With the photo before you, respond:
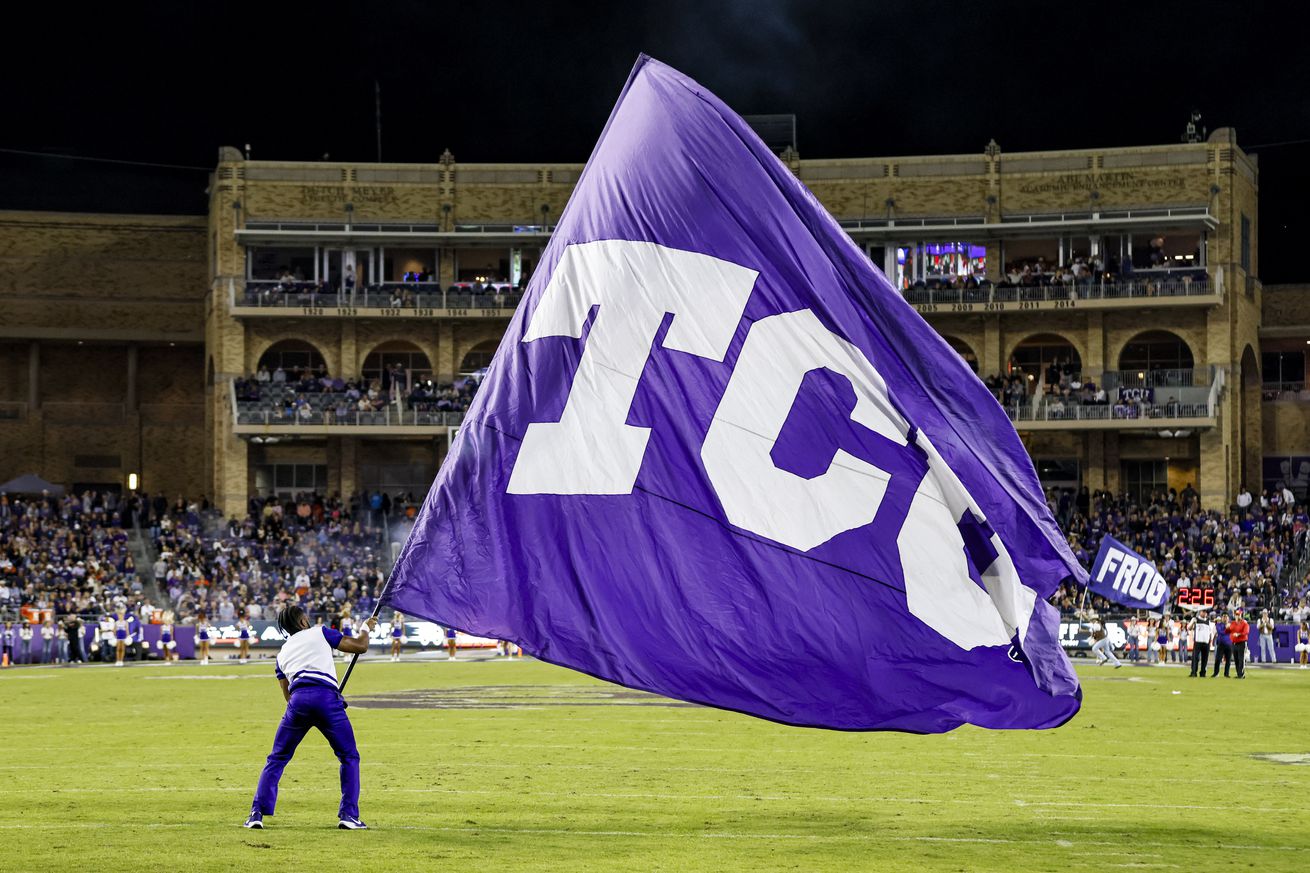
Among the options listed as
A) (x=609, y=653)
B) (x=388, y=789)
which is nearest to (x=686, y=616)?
(x=609, y=653)

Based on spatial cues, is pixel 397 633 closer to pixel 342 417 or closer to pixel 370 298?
pixel 342 417

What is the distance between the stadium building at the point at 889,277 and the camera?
64250mm

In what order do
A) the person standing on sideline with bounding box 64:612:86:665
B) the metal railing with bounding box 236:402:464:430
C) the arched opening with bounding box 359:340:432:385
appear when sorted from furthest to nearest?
the arched opening with bounding box 359:340:432:385
the metal railing with bounding box 236:402:464:430
the person standing on sideline with bounding box 64:612:86:665

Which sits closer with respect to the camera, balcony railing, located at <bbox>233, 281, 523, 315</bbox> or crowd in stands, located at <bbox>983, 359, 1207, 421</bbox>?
crowd in stands, located at <bbox>983, 359, 1207, 421</bbox>

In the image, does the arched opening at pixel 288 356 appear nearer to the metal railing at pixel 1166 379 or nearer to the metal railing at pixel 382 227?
the metal railing at pixel 382 227

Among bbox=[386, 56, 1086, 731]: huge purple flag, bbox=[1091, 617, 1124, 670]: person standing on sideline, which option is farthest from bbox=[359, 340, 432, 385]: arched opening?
bbox=[386, 56, 1086, 731]: huge purple flag

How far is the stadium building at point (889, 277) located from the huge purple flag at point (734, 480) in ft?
176

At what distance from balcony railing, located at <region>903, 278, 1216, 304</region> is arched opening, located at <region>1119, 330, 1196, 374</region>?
94.1 inches

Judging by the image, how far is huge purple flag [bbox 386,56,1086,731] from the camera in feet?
32.9

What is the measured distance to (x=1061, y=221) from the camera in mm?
64625

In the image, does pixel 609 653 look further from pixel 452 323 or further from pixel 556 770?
pixel 452 323

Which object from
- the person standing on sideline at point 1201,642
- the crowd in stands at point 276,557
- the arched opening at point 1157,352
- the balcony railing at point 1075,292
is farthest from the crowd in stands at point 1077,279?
the person standing on sideline at point 1201,642

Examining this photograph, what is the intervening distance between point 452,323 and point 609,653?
57952 mm

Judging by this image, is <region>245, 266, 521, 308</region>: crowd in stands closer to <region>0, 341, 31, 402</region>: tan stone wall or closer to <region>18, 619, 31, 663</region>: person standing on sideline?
<region>0, 341, 31, 402</region>: tan stone wall
